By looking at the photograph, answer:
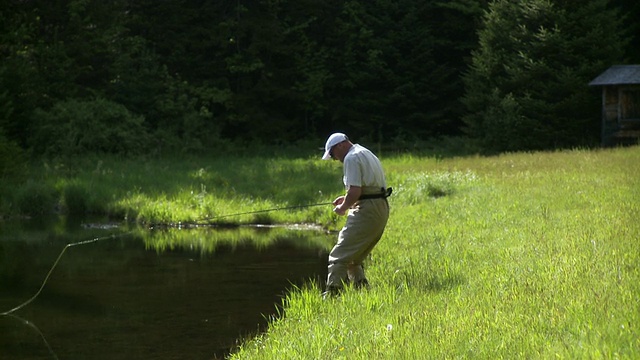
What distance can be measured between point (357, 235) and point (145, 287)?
180 inches

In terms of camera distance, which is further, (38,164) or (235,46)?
(235,46)

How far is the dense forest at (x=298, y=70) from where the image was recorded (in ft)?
114

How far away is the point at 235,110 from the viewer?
1714 inches

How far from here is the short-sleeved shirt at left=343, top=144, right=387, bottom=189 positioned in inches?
431

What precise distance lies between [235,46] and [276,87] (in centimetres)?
258

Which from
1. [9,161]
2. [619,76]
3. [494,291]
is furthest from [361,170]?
[619,76]

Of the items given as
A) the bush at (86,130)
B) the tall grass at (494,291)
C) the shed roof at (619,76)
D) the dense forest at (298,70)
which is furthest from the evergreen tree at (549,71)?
the tall grass at (494,291)

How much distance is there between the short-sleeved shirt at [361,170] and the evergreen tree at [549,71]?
24.8 m

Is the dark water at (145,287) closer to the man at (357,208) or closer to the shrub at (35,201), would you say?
the man at (357,208)

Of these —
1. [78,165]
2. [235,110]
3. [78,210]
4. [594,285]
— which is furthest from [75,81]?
[594,285]

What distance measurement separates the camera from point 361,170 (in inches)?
435

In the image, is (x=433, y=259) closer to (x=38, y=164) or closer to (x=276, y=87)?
(x=38, y=164)

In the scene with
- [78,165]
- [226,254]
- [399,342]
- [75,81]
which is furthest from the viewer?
[75,81]

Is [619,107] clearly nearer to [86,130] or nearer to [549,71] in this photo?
[549,71]
